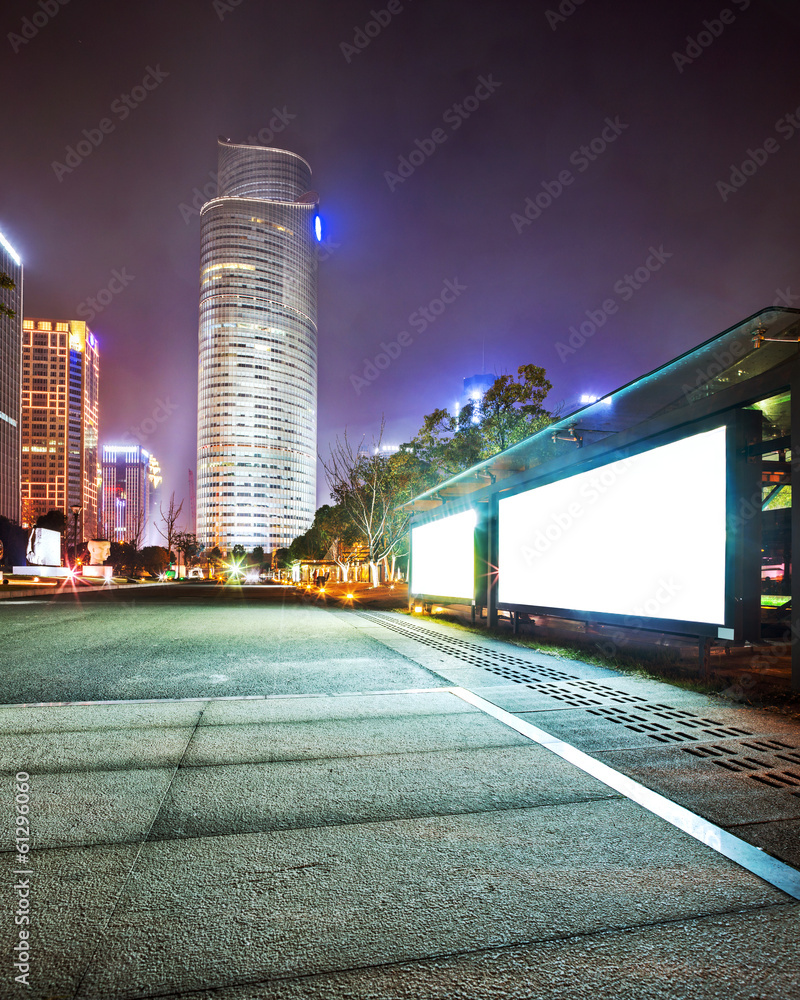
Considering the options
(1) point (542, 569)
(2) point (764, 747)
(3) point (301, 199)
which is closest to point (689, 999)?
(2) point (764, 747)

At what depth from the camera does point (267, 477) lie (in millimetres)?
164250

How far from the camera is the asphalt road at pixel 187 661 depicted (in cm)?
590

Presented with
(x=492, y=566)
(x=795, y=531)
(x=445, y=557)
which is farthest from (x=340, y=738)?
(x=445, y=557)

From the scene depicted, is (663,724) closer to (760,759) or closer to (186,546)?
(760,759)

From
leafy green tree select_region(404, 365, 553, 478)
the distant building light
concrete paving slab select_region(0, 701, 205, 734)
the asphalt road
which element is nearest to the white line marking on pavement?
the asphalt road

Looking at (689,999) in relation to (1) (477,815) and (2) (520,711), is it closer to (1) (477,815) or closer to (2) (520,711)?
(1) (477,815)

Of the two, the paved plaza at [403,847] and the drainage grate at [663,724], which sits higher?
the paved plaza at [403,847]

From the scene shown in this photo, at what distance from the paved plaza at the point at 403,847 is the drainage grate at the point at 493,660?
1096 millimetres

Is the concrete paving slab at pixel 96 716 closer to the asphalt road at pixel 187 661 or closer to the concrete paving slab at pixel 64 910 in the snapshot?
the asphalt road at pixel 187 661

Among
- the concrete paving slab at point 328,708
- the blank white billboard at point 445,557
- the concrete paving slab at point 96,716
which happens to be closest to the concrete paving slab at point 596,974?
the concrete paving slab at point 328,708

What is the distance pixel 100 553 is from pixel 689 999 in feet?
199

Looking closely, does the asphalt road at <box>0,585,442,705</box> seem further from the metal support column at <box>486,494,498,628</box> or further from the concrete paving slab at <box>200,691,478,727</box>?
the metal support column at <box>486,494,498,628</box>

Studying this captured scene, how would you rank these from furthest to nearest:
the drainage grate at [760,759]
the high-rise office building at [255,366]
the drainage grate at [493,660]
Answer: the high-rise office building at [255,366]
the drainage grate at [493,660]
the drainage grate at [760,759]

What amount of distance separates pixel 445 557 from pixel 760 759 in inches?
452
